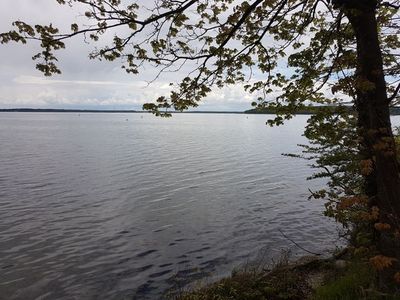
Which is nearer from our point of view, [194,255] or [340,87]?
[340,87]

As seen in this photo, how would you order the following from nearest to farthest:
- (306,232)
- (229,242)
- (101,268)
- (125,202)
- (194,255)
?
(101,268), (194,255), (229,242), (306,232), (125,202)

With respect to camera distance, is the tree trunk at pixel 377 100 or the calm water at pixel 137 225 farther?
the calm water at pixel 137 225

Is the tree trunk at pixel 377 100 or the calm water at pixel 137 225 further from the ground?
the tree trunk at pixel 377 100

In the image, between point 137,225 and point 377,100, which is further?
point 137,225

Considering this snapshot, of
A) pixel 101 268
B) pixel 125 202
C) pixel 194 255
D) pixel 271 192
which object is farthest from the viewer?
pixel 271 192

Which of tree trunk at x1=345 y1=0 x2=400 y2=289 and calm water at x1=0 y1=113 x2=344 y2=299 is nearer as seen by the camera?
tree trunk at x1=345 y1=0 x2=400 y2=289

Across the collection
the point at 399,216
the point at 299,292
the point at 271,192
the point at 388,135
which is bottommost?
the point at 271,192

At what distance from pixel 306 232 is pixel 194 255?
20.7 ft

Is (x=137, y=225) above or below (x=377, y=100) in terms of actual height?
below

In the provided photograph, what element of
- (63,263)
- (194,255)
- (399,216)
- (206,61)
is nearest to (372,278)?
(399,216)

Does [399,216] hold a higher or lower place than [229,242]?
higher

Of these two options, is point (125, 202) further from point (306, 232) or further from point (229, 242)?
point (306, 232)

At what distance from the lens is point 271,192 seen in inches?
1099

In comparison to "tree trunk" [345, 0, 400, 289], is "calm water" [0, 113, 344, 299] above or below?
below
